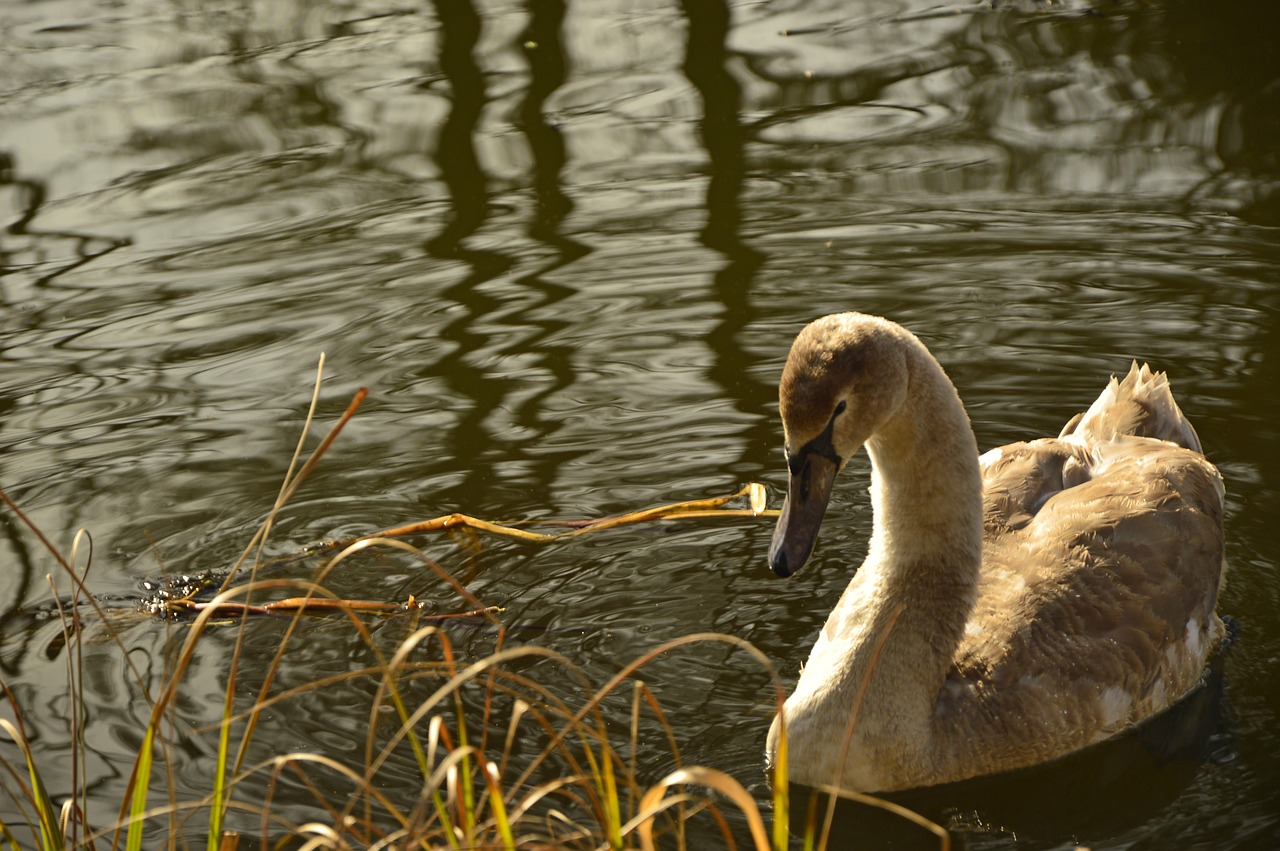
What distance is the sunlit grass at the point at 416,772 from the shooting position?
342 centimetres

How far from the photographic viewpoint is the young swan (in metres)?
4.62

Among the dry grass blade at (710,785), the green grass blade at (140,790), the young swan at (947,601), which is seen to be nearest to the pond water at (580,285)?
the young swan at (947,601)

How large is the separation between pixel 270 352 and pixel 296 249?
53.8 inches

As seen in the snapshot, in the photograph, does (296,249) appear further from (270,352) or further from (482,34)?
(482,34)

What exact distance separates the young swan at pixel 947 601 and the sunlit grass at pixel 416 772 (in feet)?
0.99

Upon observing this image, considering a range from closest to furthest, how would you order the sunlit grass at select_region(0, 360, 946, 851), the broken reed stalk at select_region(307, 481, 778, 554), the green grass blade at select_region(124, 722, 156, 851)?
the green grass blade at select_region(124, 722, 156, 851), the sunlit grass at select_region(0, 360, 946, 851), the broken reed stalk at select_region(307, 481, 778, 554)

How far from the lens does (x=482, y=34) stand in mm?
12281

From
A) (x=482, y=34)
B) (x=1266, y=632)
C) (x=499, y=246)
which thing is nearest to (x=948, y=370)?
(x=1266, y=632)

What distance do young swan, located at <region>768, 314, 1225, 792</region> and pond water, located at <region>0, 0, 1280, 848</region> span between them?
1.05 feet

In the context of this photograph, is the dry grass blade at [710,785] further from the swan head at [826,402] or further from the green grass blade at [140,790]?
the swan head at [826,402]

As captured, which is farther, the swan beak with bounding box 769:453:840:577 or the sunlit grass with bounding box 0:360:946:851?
the swan beak with bounding box 769:453:840:577

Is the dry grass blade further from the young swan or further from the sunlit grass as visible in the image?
the young swan

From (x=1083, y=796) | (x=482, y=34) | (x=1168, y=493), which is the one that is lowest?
(x=1083, y=796)

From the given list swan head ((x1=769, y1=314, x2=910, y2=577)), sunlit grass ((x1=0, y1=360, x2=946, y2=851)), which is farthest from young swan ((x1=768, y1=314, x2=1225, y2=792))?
sunlit grass ((x1=0, y1=360, x2=946, y2=851))
